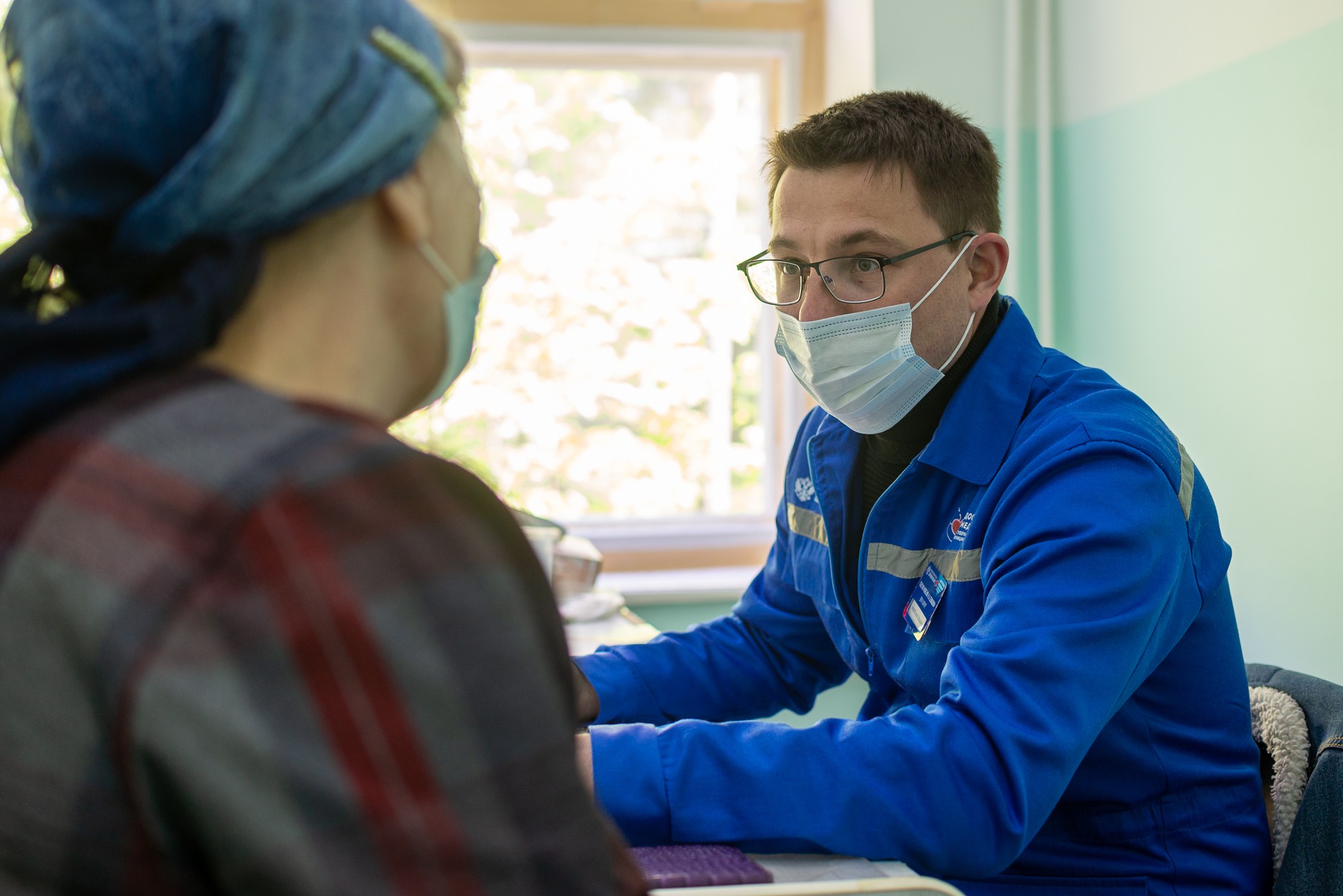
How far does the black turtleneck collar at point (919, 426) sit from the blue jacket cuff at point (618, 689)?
37 cm

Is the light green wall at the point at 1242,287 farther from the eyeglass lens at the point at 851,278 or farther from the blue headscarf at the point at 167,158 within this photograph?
the blue headscarf at the point at 167,158

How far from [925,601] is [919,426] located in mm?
284

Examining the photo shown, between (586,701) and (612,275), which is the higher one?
(612,275)

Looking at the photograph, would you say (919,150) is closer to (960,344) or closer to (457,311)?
(960,344)

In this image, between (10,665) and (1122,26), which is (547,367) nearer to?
(1122,26)

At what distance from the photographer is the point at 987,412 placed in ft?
4.09

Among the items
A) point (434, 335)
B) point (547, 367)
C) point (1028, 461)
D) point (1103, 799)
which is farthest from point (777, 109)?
point (434, 335)

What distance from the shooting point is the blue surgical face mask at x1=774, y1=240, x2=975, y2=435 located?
4.48 ft

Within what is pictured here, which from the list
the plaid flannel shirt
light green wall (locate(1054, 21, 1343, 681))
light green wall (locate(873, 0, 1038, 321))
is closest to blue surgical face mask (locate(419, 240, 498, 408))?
the plaid flannel shirt

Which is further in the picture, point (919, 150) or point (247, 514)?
point (919, 150)

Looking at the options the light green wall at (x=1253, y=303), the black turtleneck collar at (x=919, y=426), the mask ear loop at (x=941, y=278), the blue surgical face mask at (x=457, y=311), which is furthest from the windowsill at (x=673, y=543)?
the blue surgical face mask at (x=457, y=311)

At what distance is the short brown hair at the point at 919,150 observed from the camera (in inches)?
54.7

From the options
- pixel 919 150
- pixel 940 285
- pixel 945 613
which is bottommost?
pixel 945 613

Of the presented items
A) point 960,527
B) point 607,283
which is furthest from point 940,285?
point 607,283
